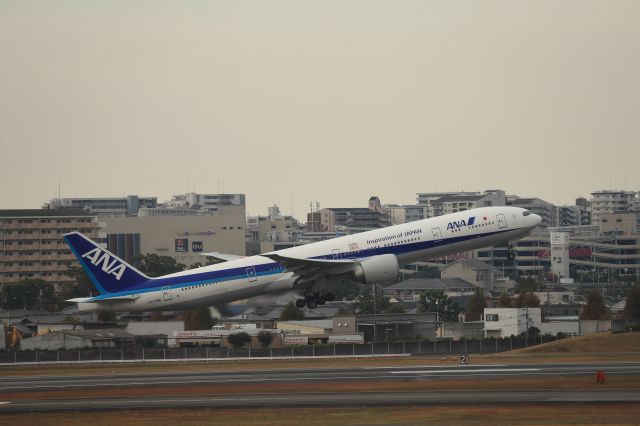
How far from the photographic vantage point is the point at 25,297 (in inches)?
7702

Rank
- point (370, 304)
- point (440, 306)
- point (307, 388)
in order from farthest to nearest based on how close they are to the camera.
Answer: point (370, 304) < point (440, 306) < point (307, 388)

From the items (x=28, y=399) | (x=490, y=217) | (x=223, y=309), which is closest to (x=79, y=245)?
(x=223, y=309)

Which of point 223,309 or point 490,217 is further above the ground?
point 490,217

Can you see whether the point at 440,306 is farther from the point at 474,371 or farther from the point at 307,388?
the point at 307,388

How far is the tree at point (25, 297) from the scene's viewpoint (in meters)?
193

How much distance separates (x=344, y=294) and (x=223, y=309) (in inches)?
4100

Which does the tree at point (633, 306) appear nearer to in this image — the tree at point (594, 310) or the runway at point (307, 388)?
the tree at point (594, 310)

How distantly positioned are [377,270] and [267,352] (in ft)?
55.1

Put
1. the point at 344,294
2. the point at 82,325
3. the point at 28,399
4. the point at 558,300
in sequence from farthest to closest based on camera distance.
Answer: the point at 344,294
the point at 558,300
the point at 82,325
the point at 28,399

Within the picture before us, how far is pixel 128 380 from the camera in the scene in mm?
76562

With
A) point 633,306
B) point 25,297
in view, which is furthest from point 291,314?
point 25,297

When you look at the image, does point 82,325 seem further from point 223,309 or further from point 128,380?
point 128,380

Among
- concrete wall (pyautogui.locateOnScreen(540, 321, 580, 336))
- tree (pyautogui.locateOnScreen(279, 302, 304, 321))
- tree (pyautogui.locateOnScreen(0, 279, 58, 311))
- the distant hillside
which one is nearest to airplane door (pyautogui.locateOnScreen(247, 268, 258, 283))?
the distant hillside

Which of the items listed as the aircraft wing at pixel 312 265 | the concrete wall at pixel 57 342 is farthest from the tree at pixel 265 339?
the aircraft wing at pixel 312 265
